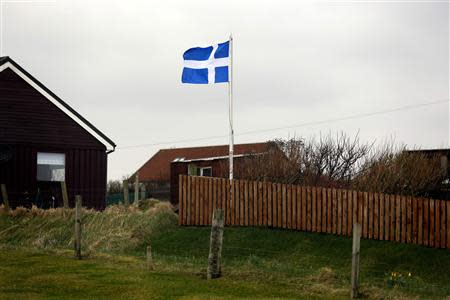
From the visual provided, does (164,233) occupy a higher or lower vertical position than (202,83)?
lower

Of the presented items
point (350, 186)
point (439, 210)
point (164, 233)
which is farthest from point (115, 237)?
point (439, 210)

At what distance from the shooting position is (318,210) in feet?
72.0

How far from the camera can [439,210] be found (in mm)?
19688

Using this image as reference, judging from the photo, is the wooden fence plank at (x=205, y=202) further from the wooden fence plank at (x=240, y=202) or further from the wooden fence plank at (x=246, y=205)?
the wooden fence plank at (x=246, y=205)

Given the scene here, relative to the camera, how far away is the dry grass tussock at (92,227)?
23234mm

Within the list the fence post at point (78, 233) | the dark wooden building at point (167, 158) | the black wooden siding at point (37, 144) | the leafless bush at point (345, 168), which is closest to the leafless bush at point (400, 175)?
the leafless bush at point (345, 168)

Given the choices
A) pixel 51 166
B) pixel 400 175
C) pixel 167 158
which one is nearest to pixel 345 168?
pixel 400 175

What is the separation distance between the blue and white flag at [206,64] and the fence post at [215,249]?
10.8 metres

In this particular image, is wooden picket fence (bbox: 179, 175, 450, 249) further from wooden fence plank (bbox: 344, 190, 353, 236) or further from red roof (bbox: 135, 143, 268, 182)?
red roof (bbox: 135, 143, 268, 182)

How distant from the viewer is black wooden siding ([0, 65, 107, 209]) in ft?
101

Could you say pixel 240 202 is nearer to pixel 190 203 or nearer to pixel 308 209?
pixel 190 203

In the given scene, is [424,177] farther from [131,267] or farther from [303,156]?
[131,267]

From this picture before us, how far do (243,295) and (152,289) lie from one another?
167 centimetres

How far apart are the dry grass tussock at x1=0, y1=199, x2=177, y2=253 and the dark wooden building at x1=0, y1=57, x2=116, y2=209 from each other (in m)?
3.44
